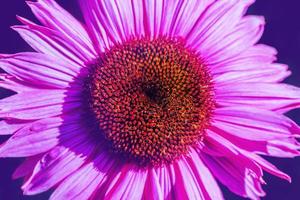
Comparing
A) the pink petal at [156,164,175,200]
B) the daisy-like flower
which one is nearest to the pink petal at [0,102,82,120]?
the daisy-like flower

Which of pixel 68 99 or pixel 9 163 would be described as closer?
A: pixel 68 99

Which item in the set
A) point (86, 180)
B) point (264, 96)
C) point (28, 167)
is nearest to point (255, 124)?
point (264, 96)

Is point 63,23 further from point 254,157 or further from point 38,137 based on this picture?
point 254,157

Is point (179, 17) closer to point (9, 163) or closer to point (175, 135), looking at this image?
point (175, 135)

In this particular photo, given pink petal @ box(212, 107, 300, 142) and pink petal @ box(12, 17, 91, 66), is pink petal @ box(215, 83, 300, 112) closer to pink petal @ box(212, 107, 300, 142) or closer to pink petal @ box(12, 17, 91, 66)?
pink petal @ box(212, 107, 300, 142)

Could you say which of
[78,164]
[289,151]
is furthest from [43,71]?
[289,151]

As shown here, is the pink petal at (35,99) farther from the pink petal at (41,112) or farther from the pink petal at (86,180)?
the pink petal at (86,180)

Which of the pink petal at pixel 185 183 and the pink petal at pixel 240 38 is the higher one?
the pink petal at pixel 240 38

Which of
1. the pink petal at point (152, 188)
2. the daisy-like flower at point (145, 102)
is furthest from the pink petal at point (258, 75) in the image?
the pink petal at point (152, 188)
